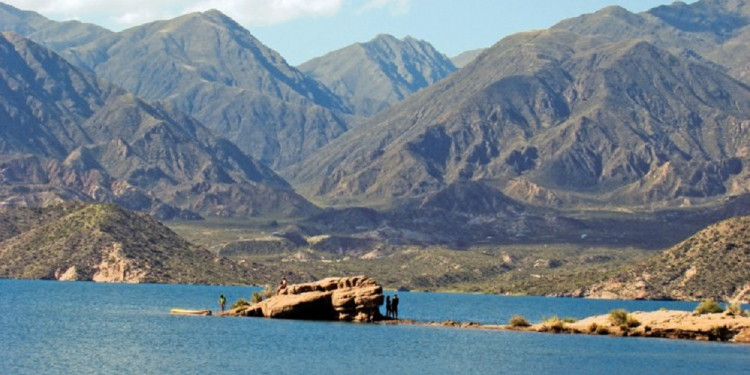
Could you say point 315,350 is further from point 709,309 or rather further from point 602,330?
point 709,309

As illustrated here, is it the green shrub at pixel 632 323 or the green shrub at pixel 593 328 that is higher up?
the green shrub at pixel 632 323

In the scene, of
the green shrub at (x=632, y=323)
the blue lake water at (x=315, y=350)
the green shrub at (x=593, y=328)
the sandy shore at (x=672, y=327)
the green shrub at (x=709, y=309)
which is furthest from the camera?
the green shrub at (x=709, y=309)

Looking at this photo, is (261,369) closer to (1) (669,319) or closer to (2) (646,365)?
(2) (646,365)

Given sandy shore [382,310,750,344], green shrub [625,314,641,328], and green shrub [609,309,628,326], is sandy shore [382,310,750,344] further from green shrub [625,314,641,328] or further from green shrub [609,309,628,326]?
green shrub [609,309,628,326]

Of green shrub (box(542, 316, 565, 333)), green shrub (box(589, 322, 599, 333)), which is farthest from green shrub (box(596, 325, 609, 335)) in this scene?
green shrub (box(542, 316, 565, 333))

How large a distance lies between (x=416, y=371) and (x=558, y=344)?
33060 mm

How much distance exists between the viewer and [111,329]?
484 ft

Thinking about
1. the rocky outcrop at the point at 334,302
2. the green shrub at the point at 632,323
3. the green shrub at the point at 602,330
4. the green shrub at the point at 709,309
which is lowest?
the green shrub at the point at 602,330

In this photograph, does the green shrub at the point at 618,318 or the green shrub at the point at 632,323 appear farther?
the green shrub at the point at 618,318

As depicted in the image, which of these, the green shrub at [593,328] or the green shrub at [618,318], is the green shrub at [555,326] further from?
the green shrub at [618,318]

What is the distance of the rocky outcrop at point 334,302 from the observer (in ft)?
522

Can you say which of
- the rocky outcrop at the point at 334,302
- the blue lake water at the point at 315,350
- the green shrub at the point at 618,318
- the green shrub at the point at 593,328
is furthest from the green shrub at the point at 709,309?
the rocky outcrop at the point at 334,302

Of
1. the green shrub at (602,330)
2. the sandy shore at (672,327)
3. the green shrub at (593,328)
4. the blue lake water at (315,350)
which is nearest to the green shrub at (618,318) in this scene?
the sandy shore at (672,327)

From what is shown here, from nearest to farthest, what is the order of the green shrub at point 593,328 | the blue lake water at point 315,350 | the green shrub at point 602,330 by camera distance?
the blue lake water at point 315,350
the green shrub at point 602,330
the green shrub at point 593,328
